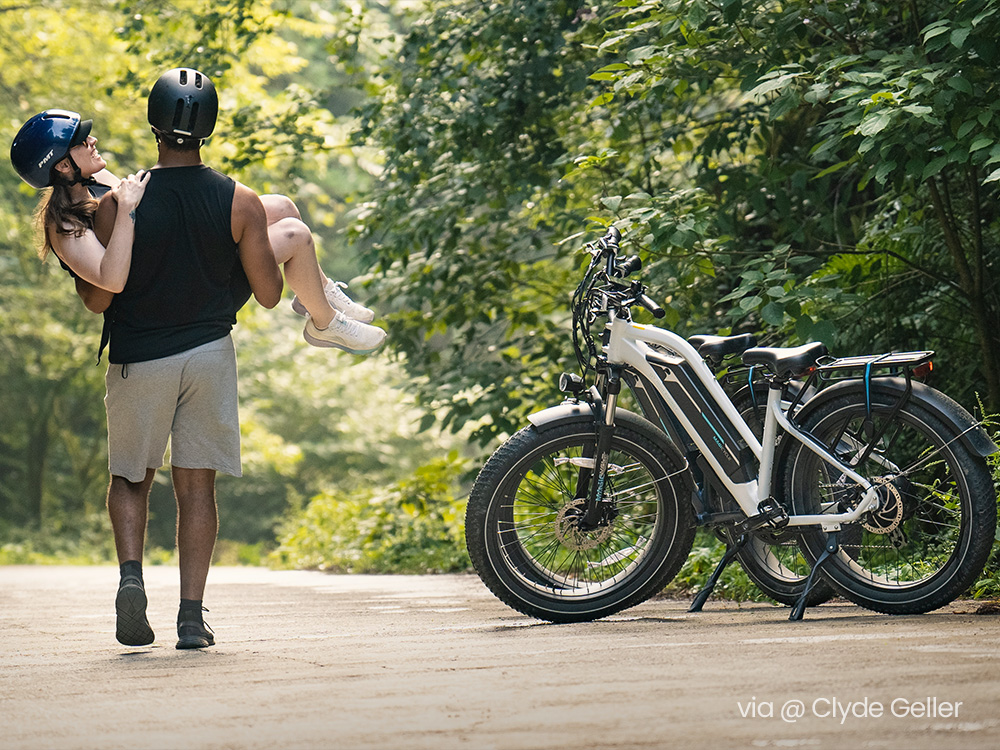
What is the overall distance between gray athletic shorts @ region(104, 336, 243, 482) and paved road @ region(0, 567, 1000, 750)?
0.69 m

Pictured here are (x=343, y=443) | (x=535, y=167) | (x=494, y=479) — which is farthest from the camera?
(x=343, y=443)

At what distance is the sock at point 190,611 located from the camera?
179 inches

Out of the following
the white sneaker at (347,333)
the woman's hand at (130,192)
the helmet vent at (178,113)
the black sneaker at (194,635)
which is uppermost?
the helmet vent at (178,113)

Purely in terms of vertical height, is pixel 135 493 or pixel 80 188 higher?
pixel 80 188

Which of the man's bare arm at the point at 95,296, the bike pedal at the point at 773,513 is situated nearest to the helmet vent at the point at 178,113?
the man's bare arm at the point at 95,296

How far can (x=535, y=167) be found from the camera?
30.1ft

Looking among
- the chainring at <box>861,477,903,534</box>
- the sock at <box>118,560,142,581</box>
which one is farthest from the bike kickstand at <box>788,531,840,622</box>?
the sock at <box>118,560,142,581</box>

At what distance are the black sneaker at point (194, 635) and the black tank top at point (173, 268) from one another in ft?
3.22

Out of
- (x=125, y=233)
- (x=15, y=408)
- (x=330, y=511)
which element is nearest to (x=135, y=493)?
(x=125, y=233)

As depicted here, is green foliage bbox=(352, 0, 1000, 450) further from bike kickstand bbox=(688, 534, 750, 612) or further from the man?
the man

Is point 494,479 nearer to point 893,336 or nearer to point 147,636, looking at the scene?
point 147,636

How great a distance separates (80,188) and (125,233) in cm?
30

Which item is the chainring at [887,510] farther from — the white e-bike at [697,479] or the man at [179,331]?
the man at [179,331]

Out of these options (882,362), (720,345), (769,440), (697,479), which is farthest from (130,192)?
(882,362)
